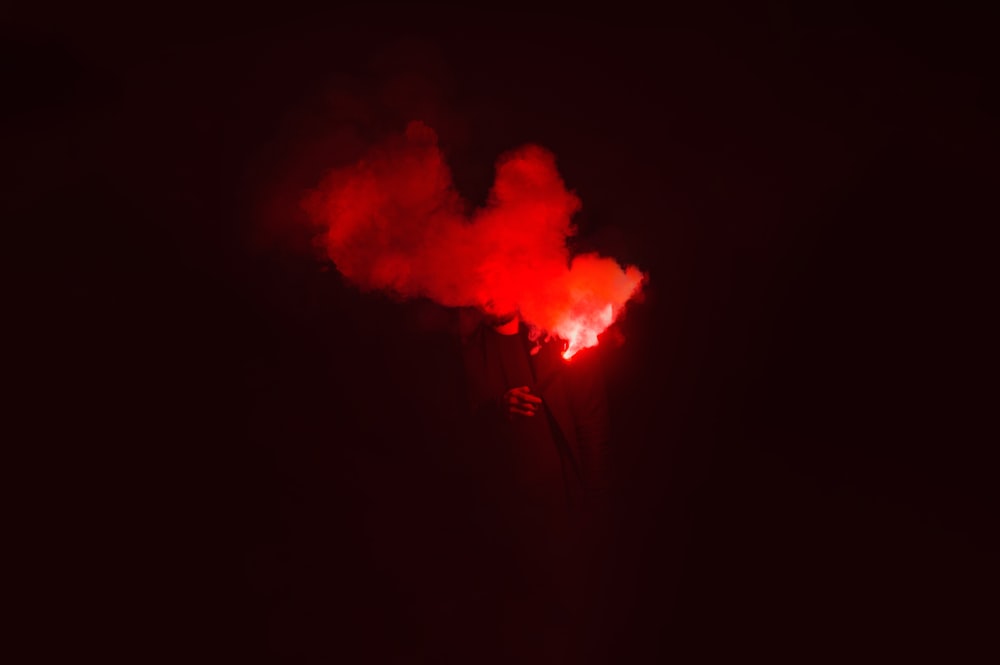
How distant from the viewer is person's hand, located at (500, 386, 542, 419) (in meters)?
2.12

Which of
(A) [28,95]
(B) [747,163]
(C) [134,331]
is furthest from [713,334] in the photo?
(A) [28,95]

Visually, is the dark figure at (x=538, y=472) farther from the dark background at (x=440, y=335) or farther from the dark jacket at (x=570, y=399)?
the dark background at (x=440, y=335)

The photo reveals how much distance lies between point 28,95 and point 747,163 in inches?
114

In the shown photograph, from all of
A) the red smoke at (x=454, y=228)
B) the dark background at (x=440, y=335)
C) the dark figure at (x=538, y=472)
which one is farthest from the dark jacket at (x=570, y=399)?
the dark background at (x=440, y=335)

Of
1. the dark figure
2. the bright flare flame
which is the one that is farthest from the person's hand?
the bright flare flame

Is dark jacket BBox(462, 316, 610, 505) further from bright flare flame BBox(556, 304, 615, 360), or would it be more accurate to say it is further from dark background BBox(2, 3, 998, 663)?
dark background BBox(2, 3, 998, 663)

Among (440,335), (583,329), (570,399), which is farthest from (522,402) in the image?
(440,335)

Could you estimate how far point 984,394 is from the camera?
2.51 meters

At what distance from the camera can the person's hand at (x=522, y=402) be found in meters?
2.12

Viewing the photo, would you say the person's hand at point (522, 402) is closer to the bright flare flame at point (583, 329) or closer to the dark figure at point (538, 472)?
the dark figure at point (538, 472)

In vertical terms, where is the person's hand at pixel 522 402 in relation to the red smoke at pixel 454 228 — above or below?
below

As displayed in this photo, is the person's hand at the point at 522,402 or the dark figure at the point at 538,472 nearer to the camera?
the person's hand at the point at 522,402

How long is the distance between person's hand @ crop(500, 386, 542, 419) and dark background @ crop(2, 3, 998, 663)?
632 mm

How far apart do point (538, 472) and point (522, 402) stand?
0.42m
